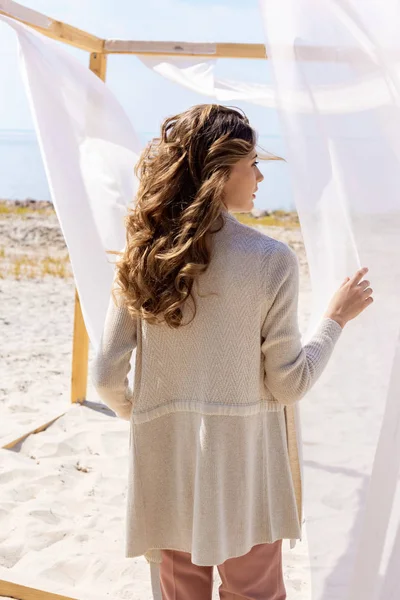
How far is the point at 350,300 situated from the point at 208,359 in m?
0.32

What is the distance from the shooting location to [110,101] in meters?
2.65

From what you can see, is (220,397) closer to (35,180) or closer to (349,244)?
(349,244)

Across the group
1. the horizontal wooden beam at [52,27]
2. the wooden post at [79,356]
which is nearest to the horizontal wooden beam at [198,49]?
the horizontal wooden beam at [52,27]

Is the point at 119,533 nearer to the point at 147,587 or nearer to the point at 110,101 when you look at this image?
the point at 147,587

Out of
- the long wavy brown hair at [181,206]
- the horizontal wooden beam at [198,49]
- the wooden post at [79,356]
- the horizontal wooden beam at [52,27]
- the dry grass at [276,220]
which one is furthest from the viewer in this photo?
the dry grass at [276,220]

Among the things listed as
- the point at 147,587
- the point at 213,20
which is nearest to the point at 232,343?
the point at 147,587

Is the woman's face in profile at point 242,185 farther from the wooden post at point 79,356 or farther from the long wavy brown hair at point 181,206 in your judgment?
the wooden post at point 79,356

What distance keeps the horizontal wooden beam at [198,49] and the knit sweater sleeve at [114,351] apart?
1726mm

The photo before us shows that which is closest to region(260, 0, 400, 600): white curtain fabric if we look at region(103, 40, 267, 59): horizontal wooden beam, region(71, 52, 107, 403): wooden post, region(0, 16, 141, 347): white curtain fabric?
region(0, 16, 141, 347): white curtain fabric

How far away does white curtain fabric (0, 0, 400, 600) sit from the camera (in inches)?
55.2

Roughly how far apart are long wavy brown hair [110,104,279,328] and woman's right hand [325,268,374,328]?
0.30 meters

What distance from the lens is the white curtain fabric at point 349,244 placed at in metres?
1.40

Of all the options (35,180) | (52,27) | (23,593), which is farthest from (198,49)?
(35,180)

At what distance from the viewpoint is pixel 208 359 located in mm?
1350
